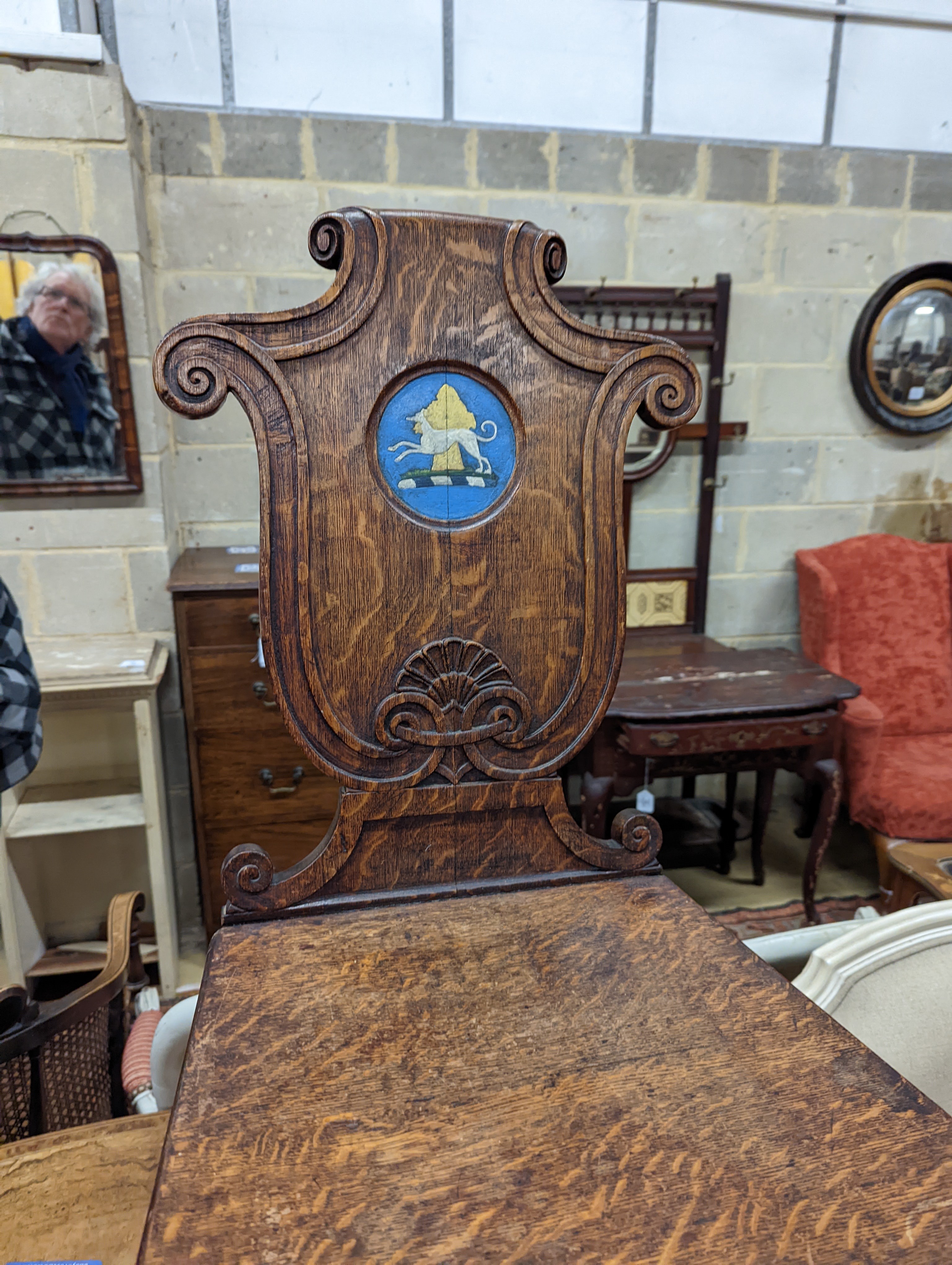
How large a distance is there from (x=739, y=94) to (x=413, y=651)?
2.61m

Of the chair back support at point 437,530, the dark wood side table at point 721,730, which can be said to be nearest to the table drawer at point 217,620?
the dark wood side table at point 721,730

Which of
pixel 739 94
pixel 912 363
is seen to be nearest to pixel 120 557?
pixel 739 94

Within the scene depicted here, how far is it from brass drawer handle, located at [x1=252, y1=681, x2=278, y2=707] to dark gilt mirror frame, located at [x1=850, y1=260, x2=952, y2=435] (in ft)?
7.60

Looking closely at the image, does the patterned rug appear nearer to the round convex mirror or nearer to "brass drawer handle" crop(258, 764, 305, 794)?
"brass drawer handle" crop(258, 764, 305, 794)

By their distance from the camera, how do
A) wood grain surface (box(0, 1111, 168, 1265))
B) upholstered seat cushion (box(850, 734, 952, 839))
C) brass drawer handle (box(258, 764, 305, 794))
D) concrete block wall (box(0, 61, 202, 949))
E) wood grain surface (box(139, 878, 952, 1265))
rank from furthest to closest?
upholstered seat cushion (box(850, 734, 952, 839))
brass drawer handle (box(258, 764, 305, 794))
concrete block wall (box(0, 61, 202, 949))
wood grain surface (box(0, 1111, 168, 1265))
wood grain surface (box(139, 878, 952, 1265))

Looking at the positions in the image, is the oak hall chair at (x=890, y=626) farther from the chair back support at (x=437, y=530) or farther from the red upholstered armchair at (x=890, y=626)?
the chair back support at (x=437, y=530)

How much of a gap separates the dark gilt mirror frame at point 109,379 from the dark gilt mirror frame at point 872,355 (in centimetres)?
241

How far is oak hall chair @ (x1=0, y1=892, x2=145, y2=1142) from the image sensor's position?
95cm

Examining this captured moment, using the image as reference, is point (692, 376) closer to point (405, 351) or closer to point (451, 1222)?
→ point (405, 351)

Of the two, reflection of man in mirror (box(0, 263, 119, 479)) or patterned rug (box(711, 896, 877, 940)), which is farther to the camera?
patterned rug (box(711, 896, 877, 940))

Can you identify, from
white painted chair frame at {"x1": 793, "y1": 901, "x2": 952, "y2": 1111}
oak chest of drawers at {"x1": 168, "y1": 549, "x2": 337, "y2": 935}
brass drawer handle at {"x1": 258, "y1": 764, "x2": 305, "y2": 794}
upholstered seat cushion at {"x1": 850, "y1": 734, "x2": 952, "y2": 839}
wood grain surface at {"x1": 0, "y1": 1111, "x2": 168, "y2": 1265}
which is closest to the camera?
wood grain surface at {"x1": 0, "y1": 1111, "x2": 168, "y2": 1265}

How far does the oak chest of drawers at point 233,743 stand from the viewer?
6.73ft

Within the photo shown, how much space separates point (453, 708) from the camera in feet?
3.26

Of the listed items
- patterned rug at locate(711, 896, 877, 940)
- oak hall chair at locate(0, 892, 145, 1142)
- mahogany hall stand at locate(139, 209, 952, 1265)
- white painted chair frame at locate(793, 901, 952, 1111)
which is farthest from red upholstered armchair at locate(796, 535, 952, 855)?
oak hall chair at locate(0, 892, 145, 1142)
